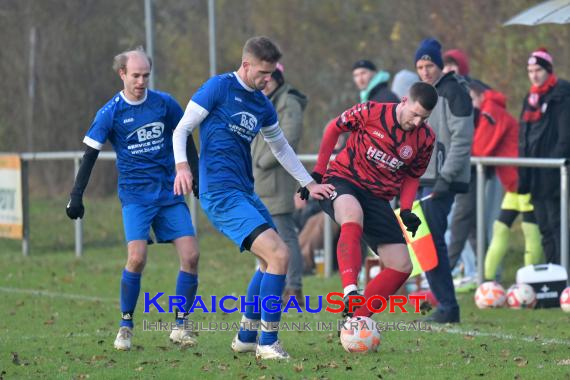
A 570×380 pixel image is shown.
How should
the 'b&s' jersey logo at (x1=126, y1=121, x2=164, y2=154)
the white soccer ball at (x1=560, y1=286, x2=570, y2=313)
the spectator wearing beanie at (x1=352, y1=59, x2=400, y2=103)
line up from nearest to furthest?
the 'b&s' jersey logo at (x1=126, y1=121, x2=164, y2=154) < the white soccer ball at (x1=560, y1=286, x2=570, y2=313) < the spectator wearing beanie at (x1=352, y1=59, x2=400, y2=103)

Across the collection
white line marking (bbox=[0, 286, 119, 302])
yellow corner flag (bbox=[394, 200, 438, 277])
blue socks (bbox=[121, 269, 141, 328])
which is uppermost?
Result: yellow corner flag (bbox=[394, 200, 438, 277])

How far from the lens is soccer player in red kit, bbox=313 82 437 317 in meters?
8.84

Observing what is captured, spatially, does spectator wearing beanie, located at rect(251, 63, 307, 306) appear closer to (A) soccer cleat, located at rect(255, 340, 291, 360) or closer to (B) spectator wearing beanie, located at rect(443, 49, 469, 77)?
(B) spectator wearing beanie, located at rect(443, 49, 469, 77)

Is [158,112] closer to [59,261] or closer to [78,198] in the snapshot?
[78,198]

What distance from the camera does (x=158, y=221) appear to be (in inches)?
371

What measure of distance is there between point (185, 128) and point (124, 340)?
5.58ft

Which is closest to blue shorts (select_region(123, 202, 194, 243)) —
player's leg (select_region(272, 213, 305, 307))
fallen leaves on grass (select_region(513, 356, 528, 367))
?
fallen leaves on grass (select_region(513, 356, 528, 367))

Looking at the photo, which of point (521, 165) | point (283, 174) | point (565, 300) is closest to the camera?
point (565, 300)

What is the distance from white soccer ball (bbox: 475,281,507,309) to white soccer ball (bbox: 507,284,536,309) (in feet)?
0.30

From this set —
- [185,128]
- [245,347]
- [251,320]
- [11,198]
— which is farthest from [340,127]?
[11,198]

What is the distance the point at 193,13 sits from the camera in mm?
29172

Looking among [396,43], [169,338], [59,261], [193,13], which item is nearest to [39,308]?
[169,338]

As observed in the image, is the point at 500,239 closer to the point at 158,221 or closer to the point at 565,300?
the point at 565,300

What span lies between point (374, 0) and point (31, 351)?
16.6 m
